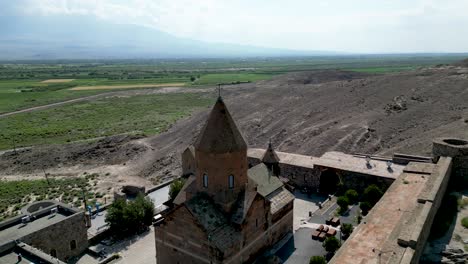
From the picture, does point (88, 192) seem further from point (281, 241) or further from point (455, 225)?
point (455, 225)

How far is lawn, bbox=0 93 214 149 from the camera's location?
Answer: 184 feet

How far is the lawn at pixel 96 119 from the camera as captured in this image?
184 ft

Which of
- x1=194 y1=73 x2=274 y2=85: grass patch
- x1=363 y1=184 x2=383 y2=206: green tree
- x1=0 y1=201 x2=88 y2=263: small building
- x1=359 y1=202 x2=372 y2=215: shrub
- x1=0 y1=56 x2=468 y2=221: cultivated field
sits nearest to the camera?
x1=0 y1=201 x2=88 y2=263: small building

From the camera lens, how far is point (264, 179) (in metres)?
22.1

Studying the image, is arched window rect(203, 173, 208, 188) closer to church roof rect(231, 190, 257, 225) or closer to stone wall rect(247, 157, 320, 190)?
church roof rect(231, 190, 257, 225)

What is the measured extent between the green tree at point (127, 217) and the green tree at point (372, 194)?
49.1ft

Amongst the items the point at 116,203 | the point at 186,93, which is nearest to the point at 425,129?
the point at 116,203

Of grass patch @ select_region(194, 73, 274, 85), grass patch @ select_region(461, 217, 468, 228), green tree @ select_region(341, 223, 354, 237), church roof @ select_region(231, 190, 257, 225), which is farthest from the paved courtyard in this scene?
grass patch @ select_region(194, 73, 274, 85)

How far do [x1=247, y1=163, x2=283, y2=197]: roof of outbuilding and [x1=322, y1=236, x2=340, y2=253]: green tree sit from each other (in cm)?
419

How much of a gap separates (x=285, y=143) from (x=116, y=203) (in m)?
23.9

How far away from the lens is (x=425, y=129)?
3975cm

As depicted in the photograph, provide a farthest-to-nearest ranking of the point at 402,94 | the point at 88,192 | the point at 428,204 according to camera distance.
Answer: the point at 402,94 → the point at 88,192 → the point at 428,204

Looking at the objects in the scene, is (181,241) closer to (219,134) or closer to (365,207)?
(219,134)

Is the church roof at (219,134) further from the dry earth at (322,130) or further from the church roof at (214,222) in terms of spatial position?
the dry earth at (322,130)
